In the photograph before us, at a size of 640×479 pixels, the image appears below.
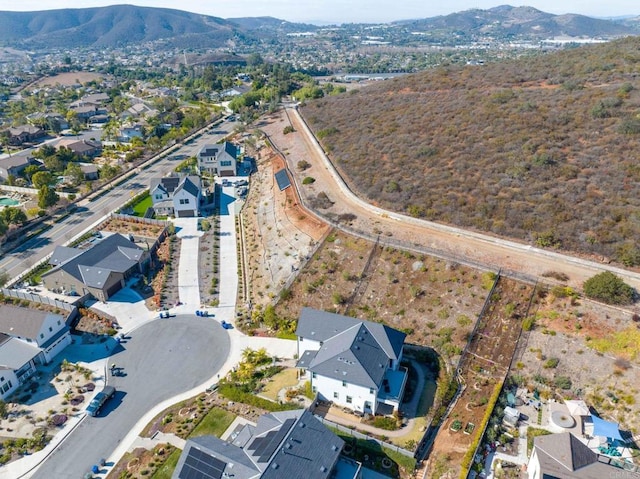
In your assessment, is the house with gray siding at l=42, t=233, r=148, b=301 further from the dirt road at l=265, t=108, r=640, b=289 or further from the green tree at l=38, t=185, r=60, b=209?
the dirt road at l=265, t=108, r=640, b=289

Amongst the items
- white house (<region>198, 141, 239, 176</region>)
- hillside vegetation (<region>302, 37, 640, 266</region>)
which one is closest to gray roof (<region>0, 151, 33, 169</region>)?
white house (<region>198, 141, 239, 176</region>)

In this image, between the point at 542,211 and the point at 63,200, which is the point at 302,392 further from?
the point at 63,200

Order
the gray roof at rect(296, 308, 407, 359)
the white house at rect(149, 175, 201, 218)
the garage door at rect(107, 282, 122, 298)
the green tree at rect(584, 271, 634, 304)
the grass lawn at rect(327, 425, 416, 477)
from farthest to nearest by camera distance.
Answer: the white house at rect(149, 175, 201, 218), the garage door at rect(107, 282, 122, 298), the green tree at rect(584, 271, 634, 304), the gray roof at rect(296, 308, 407, 359), the grass lawn at rect(327, 425, 416, 477)

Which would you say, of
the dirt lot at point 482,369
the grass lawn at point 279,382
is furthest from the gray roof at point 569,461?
the grass lawn at point 279,382

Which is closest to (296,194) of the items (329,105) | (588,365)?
(588,365)

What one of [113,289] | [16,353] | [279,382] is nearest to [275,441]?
[279,382]

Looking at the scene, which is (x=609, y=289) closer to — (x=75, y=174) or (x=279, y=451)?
(x=279, y=451)

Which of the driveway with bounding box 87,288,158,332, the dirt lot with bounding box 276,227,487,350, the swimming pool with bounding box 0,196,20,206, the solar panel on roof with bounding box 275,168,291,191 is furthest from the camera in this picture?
the swimming pool with bounding box 0,196,20,206

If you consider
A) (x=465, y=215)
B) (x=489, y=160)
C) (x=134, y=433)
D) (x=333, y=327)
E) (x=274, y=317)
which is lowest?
(x=134, y=433)
